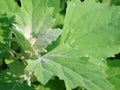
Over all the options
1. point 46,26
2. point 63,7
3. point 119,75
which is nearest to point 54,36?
point 46,26

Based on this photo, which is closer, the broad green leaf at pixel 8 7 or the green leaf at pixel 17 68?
the green leaf at pixel 17 68

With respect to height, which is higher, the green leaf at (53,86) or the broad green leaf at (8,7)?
the broad green leaf at (8,7)

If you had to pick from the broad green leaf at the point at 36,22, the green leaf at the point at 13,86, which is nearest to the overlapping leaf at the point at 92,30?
the broad green leaf at the point at 36,22

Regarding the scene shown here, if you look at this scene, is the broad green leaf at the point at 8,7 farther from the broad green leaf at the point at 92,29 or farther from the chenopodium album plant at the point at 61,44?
the broad green leaf at the point at 92,29

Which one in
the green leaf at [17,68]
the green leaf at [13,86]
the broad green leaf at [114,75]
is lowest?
the broad green leaf at [114,75]

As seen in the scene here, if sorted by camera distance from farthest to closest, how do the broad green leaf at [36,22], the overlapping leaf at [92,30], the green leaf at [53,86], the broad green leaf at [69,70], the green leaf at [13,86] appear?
the green leaf at [53,86] < the overlapping leaf at [92,30] < the green leaf at [13,86] < the broad green leaf at [36,22] < the broad green leaf at [69,70]

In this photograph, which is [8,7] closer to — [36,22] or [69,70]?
[36,22]

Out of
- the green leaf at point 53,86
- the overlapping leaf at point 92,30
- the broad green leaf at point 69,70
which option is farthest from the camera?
the green leaf at point 53,86

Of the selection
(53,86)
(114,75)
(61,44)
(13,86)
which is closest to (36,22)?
(61,44)
